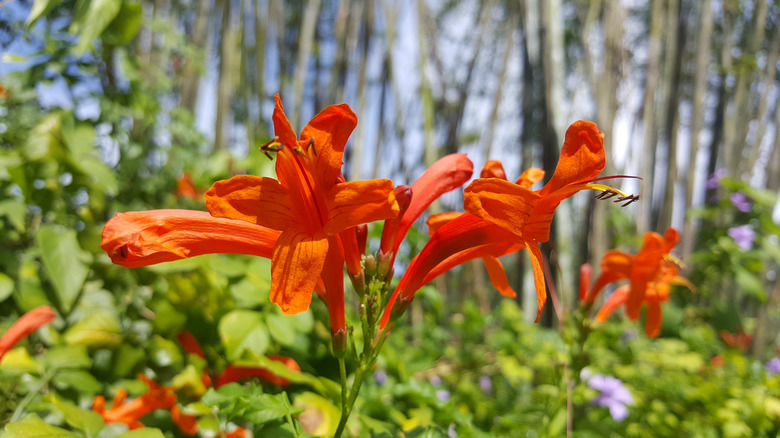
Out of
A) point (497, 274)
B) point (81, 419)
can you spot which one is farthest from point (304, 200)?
point (81, 419)

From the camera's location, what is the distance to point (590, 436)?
1.23 metres

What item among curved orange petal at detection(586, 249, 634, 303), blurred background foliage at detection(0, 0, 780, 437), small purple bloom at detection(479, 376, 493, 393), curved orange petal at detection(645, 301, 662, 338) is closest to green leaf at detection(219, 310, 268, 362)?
blurred background foliage at detection(0, 0, 780, 437)

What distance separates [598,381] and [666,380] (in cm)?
45

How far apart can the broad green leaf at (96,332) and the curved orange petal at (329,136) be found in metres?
0.83

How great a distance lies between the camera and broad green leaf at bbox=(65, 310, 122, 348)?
1125 millimetres

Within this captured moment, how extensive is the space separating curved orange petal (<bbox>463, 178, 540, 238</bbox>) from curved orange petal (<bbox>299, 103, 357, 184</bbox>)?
0.61 ft

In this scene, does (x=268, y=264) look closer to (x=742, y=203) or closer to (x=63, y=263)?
(x=63, y=263)

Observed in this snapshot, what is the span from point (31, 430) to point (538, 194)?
0.77 metres

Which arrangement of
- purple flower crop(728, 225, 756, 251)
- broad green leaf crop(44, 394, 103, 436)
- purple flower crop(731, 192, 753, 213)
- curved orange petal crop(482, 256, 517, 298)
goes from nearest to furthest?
broad green leaf crop(44, 394, 103, 436), curved orange petal crop(482, 256, 517, 298), purple flower crop(728, 225, 756, 251), purple flower crop(731, 192, 753, 213)

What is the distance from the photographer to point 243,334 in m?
Result: 0.98

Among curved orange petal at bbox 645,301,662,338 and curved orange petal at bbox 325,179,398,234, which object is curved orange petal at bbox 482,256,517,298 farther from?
curved orange petal at bbox 645,301,662,338

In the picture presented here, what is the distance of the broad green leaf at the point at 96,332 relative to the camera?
3.69ft

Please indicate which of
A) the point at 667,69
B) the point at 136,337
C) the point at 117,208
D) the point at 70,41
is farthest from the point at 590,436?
the point at 667,69

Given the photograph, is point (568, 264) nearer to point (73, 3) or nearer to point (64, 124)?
point (64, 124)
